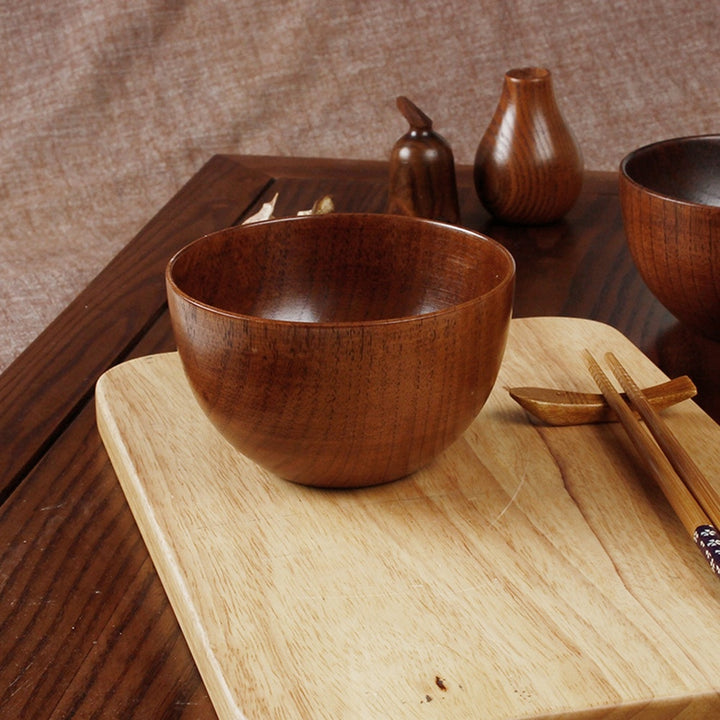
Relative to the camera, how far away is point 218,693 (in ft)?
1.38

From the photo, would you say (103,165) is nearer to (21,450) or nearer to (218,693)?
(21,450)

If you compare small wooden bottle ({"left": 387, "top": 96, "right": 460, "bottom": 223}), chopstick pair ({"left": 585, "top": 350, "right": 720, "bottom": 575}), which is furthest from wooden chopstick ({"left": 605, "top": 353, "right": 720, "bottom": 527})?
small wooden bottle ({"left": 387, "top": 96, "right": 460, "bottom": 223})

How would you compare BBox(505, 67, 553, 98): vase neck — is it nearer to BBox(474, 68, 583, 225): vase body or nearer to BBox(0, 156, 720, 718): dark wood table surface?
BBox(474, 68, 583, 225): vase body

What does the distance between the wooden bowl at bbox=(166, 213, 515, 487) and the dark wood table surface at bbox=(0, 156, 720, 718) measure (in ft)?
0.31

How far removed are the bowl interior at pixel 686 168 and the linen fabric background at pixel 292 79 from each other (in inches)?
34.7

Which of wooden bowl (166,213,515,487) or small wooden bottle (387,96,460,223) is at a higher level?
wooden bowl (166,213,515,487)

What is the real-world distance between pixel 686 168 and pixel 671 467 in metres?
0.34

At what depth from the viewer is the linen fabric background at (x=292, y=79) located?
166 centimetres

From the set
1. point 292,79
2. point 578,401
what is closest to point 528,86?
point 578,401

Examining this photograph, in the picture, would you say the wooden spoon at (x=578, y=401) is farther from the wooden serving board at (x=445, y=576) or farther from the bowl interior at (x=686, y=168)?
the bowl interior at (x=686, y=168)

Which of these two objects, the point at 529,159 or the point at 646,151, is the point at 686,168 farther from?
the point at 529,159

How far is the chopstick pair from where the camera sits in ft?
1.53

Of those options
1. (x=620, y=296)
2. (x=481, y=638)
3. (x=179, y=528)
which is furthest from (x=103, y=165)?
(x=481, y=638)

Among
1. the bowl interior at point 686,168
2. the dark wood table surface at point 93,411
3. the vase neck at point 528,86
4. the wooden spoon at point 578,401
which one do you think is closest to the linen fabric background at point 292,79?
the dark wood table surface at point 93,411
